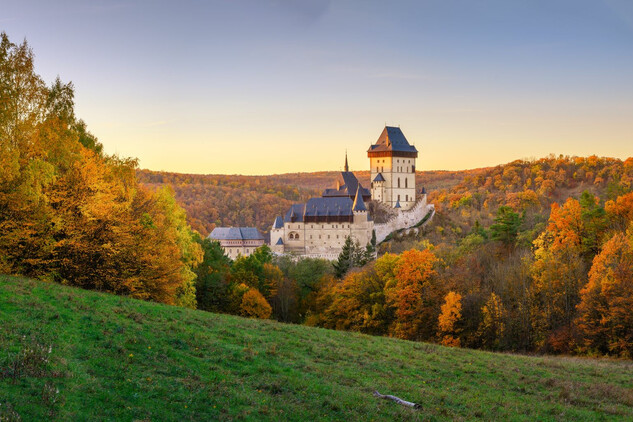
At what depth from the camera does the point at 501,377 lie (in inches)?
658

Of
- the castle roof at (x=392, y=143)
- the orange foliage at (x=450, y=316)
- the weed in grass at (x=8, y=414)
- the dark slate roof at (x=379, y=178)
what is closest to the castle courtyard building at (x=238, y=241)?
the dark slate roof at (x=379, y=178)

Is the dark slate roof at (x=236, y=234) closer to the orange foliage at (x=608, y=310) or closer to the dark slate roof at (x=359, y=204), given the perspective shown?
the dark slate roof at (x=359, y=204)

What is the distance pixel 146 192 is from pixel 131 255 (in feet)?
20.5

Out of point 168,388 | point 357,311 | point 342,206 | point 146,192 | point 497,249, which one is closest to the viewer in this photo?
point 168,388

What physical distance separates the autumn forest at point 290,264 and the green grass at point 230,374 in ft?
16.4

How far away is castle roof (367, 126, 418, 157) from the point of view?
97562 mm

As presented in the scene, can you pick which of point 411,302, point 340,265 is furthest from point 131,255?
point 340,265

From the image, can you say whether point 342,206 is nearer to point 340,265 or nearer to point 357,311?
point 340,265

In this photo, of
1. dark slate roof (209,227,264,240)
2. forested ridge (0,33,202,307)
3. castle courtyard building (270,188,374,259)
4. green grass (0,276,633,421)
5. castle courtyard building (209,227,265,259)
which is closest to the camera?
green grass (0,276,633,421)

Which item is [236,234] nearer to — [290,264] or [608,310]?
[290,264]

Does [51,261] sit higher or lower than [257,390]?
higher

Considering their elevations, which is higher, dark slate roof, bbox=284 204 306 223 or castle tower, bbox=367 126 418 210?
castle tower, bbox=367 126 418 210

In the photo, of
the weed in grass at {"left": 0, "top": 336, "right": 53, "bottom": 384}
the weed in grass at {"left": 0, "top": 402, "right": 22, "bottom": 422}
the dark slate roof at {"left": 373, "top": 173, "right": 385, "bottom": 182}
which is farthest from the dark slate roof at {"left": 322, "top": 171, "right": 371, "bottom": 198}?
the weed in grass at {"left": 0, "top": 402, "right": 22, "bottom": 422}

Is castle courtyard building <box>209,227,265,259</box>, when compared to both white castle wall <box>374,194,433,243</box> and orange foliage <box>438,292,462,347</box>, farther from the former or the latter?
orange foliage <box>438,292,462,347</box>
